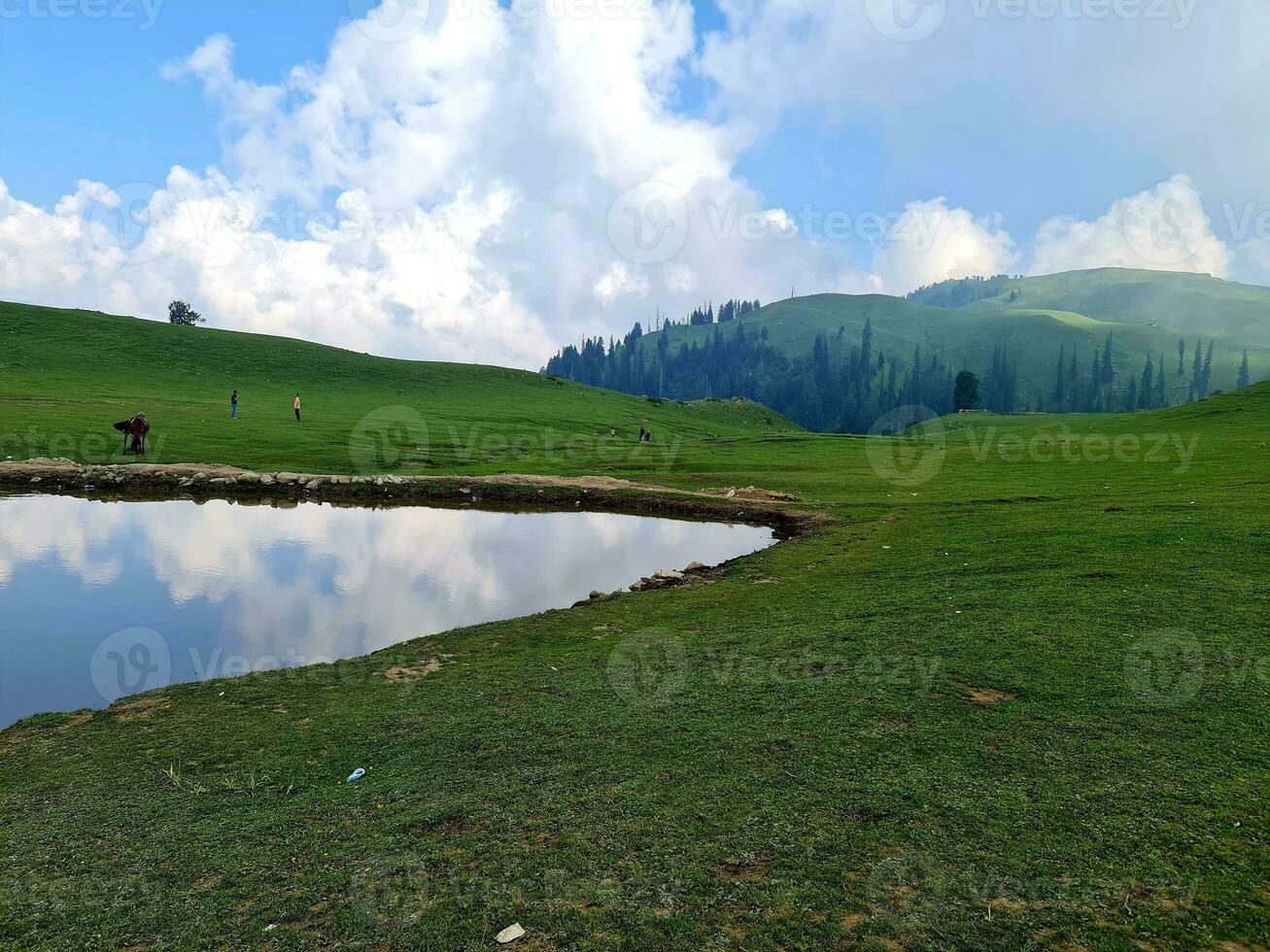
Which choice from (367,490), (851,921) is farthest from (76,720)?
(367,490)

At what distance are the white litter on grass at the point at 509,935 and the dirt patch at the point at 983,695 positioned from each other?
8.29 metres

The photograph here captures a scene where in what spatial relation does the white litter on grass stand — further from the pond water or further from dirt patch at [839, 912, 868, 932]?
the pond water

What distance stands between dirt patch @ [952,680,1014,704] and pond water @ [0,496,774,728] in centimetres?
1314

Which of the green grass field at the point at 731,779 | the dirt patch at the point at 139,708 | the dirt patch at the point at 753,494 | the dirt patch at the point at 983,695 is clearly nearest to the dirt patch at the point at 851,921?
the green grass field at the point at 731,779

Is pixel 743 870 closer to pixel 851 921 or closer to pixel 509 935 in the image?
pixel 851 921

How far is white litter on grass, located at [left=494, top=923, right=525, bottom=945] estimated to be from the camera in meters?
6.50

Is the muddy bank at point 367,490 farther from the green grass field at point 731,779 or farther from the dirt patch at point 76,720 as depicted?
the dirt patch at point 76,720

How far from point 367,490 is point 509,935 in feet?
127

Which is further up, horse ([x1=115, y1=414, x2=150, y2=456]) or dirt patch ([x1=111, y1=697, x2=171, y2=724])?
horse ([x1=115, y1=414, x2=150, y2=456])

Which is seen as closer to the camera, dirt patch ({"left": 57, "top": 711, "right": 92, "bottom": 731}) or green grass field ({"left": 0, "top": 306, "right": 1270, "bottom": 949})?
green grass field ({"left": 0, "top": 306, "right": 1270, "bottom": 949})

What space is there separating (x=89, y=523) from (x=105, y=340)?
314 ft

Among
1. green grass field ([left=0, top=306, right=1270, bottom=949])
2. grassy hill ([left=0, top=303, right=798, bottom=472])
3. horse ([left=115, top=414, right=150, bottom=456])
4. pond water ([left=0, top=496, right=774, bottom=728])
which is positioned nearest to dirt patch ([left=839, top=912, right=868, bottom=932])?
green grass field ([left=0, top=306, right=1270, bottom=949])

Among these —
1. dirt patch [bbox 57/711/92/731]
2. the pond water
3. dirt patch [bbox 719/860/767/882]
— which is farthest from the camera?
the pond water

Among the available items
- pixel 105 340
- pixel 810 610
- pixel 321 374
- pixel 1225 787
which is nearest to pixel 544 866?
pixel 1225 787
